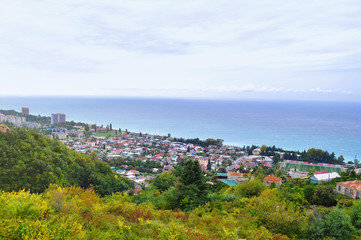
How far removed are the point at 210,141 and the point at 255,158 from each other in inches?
413

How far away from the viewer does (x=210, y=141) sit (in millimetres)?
40281

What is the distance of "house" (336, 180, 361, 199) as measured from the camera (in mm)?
10273

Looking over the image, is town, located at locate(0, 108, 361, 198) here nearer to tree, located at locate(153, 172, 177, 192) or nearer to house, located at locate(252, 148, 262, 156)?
house, located at locate(252, 148, 262, 156)

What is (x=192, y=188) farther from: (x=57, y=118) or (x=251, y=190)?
(x=57, y=118)

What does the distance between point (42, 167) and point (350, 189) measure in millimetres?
16201

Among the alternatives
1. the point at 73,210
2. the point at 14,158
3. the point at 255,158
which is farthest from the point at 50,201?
the point at 255,158

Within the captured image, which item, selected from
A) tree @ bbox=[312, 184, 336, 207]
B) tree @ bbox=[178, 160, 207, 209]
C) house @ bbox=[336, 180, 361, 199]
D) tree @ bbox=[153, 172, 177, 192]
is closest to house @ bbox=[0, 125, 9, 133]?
tree @ bbox=[153, 172, 177, 192]

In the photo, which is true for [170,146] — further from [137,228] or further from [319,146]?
[137,228]

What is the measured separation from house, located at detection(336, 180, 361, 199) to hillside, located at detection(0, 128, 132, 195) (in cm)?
1395

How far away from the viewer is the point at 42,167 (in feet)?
44.1

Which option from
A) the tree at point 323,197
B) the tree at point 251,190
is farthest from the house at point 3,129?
the tree at point 323,197

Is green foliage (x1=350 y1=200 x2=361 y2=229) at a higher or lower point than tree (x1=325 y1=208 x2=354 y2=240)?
lower

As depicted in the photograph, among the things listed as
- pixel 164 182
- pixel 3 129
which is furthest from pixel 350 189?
pixel 3 129

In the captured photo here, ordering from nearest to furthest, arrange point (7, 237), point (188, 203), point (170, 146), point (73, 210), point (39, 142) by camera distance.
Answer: point (7, 237) → point (73, 210) → point (188, 203) → point (39, 142) → point (170, 146)
